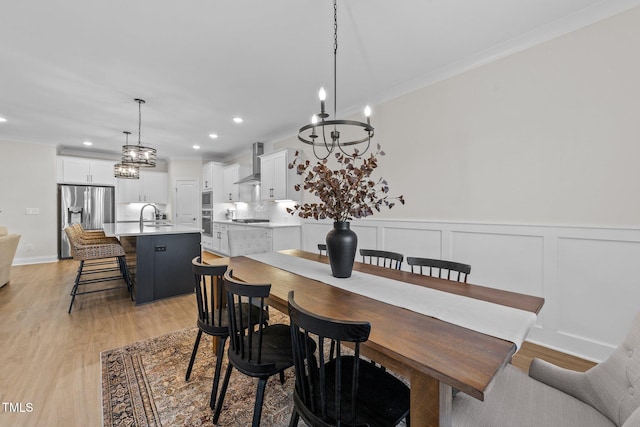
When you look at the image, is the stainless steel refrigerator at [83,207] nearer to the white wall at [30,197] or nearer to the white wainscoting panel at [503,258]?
the white wall at [30,197]

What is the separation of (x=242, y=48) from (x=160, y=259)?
8.70 feet

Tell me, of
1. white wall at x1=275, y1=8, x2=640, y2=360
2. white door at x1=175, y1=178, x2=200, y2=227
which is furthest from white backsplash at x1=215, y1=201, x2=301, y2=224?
white wall at x1=275, y1=8, x2=640, y2=360

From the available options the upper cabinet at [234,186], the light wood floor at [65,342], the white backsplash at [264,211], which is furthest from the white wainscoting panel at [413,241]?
the upper cabinet at [234,186]

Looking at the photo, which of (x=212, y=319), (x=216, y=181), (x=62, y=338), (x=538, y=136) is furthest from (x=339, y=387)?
(x=216, y=181)

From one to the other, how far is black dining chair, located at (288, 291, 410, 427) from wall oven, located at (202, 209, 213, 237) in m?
6.50

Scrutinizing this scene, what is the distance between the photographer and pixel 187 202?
7480mm

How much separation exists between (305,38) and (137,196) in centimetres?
671

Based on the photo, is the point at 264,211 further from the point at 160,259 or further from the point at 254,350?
the point at 254,350

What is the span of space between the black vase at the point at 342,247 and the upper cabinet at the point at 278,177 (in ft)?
10.8

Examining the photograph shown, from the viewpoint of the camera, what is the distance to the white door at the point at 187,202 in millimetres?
7441

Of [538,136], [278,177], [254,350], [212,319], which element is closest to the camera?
[254,350]

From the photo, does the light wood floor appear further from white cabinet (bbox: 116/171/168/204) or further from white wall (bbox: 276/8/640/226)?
white cabinet (bbox: 116/171/168/204)

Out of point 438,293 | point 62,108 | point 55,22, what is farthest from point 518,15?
point 62,108

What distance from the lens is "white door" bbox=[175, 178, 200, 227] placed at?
744 centimetres
